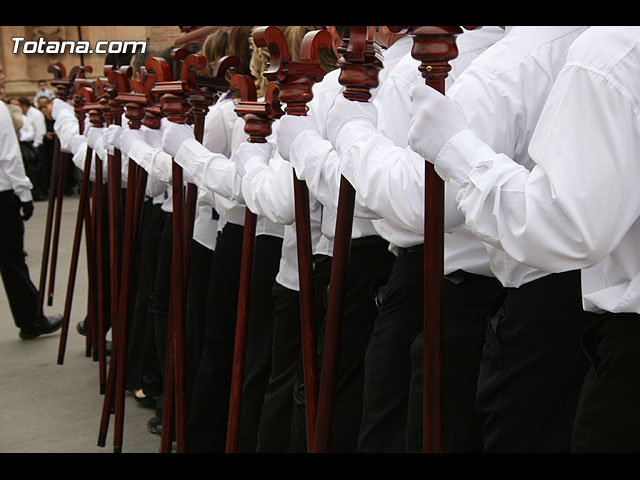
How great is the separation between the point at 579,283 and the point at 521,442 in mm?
330

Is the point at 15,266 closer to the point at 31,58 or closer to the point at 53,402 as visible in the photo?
the point at 53,402

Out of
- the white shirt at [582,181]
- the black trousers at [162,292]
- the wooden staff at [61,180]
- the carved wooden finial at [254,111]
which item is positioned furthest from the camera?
the wooden staff at [61,180]

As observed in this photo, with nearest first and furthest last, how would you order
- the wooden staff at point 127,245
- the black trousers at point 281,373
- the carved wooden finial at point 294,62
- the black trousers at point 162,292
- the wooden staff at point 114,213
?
the carved wooden finial at point 294,62 < the black trousers at point 281,373 < the wooden staff at point 127,245 < the wooden staff at point 114,213 < the black trousers at point 162,292

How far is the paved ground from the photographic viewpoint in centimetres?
392

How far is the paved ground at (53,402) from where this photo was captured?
3918 mm

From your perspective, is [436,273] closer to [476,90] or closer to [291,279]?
[476,90]

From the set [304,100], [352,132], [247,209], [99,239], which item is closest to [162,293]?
[99,239]

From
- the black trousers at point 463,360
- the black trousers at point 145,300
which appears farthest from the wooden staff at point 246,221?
the black trousers at point 145,300

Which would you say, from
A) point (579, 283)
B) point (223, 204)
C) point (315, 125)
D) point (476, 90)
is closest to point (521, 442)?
point (579, 283)

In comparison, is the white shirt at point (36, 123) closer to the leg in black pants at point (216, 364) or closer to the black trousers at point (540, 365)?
the leg in black pants at point (216, 364)

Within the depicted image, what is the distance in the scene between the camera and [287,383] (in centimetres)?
286

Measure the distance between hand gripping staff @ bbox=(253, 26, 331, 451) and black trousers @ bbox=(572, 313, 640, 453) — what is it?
3.19 ft
